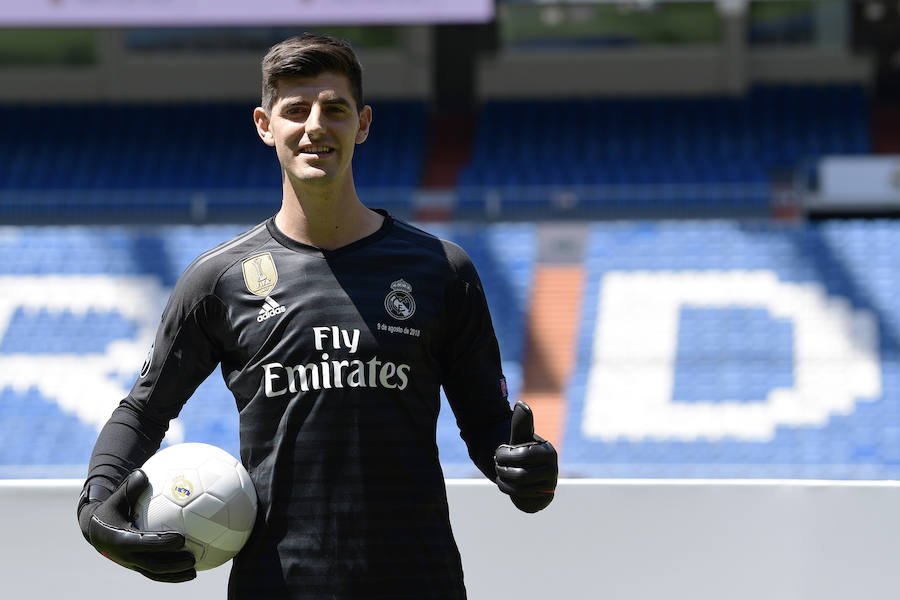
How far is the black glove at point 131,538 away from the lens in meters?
1.70

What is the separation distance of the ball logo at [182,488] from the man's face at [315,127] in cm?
48

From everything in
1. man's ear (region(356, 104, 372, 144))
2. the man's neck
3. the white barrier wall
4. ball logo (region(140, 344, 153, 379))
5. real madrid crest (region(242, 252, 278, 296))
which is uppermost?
man's ear (region(356, 104, 372, 144))

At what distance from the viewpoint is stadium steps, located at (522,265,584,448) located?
12.3m

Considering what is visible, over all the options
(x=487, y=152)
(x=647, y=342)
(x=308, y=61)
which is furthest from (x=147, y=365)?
(x=487, y=152)

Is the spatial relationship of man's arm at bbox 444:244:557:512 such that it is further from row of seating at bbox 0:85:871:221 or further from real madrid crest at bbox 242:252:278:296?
row of seating at bbox 0:85:871:221

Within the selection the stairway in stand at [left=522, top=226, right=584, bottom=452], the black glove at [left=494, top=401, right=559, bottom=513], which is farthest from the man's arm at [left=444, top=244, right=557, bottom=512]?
the stairway in stand at [left=522, top=226, right=584, bottom=452]

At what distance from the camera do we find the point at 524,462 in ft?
5.67

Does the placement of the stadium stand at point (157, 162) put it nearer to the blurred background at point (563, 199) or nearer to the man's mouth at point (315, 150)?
the blurred background at point (563, 199)

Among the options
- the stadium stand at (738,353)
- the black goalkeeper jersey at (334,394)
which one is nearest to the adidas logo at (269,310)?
the black goalkeeper jersey at (334,394)

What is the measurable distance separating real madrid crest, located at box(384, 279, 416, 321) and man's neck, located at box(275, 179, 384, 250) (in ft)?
0.35

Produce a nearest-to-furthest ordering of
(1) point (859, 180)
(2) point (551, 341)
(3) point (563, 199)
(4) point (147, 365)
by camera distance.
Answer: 1. (4) point (147, 365)
2. (2) point (551, 341)
3. (1) point (859, 180)
4. (3) point (563, 199)

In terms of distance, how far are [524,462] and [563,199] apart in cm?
1369

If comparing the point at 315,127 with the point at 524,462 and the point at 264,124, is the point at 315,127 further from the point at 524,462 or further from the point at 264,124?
the point at 524,462

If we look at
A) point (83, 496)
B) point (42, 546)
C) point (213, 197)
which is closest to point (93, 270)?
point (213, 197)
